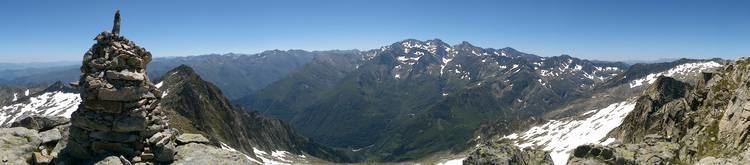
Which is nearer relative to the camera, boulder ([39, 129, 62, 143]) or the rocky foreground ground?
the rocky foreground ground

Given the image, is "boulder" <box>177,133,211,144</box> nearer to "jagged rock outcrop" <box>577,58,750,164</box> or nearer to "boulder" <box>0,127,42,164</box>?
"boulder" <box>0,127,42,164</box>

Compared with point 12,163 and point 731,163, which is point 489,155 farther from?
point 12,163

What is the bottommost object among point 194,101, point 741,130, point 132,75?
point 194,101

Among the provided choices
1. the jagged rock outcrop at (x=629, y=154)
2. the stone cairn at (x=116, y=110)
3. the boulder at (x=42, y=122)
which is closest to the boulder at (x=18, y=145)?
the stone cairn at (x=116, y=110)

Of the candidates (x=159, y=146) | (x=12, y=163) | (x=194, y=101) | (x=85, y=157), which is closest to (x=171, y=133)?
(x=159, y=146)

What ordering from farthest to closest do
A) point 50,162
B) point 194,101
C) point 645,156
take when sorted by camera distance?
1. point 194,101
2. point 645,156
3. point 50,162

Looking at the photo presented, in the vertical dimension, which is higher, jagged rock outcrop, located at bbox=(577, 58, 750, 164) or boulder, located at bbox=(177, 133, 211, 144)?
boulder, located at bbox=(177, 133, 211, 144)

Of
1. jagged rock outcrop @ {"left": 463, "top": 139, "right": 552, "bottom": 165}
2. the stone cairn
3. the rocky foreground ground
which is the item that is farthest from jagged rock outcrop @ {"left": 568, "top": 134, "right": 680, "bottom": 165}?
the stone cairn

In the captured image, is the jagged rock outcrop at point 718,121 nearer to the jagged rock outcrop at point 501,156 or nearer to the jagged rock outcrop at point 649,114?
the jagged rock outcrop at point 501,156
